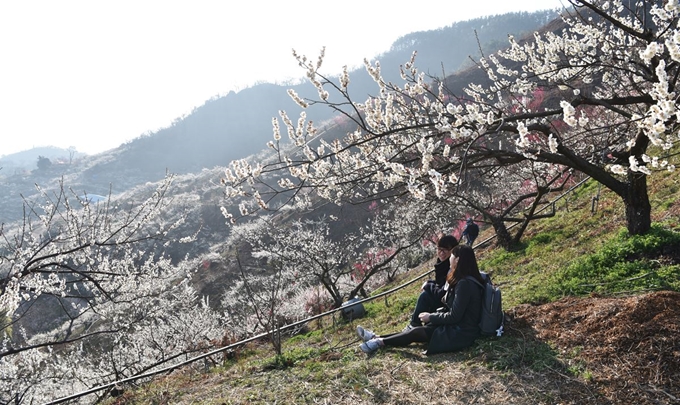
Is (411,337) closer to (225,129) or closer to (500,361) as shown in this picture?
(500,361)

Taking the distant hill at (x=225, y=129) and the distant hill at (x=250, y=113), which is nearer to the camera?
the distant hill at (x=225, y=129)

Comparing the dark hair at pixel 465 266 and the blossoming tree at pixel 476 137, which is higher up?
the blossoming tree at pixel 476 137

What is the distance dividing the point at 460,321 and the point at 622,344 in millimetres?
1305

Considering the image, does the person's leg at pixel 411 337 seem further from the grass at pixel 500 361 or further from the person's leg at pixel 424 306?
the person's leg at pixel 424 306

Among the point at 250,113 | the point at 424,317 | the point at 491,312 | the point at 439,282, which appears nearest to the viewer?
the point at 491,312

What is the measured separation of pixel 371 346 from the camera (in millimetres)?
4414

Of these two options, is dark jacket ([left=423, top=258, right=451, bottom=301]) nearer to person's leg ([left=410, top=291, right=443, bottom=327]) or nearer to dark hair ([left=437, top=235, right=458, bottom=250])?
person's leg ([left=410, top=291, right=443, bottom=327])

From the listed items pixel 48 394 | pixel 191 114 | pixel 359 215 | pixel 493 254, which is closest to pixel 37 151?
pixel 191 114

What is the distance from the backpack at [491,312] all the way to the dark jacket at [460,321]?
0.17 feet

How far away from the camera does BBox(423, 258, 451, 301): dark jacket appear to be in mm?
4602

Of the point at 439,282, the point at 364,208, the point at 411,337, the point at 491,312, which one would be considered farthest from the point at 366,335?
the point at 364,208

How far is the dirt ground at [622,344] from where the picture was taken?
8.80 ft

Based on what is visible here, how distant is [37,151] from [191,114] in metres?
75.2

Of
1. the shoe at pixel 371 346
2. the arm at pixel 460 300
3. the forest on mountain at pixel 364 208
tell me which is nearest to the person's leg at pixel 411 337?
the shoe at pixel 371 346
